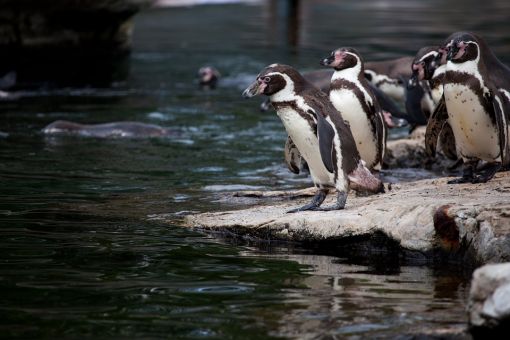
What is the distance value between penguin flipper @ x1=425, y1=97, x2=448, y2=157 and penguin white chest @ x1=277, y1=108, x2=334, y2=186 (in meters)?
1.35

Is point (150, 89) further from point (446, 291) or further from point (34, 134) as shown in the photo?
point (446, 291)

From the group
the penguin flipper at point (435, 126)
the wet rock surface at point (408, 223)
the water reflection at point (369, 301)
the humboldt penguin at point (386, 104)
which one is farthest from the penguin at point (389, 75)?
the water reflection at point (369, 301)

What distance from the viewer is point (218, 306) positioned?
5375 millimetres

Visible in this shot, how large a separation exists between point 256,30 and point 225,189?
19.5 meters

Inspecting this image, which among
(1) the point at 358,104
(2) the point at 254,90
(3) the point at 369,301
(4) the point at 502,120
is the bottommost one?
(3) the point at 369,301

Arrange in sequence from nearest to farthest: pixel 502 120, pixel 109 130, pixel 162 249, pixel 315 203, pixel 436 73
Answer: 1. pixel 162 249
2. pixel 315 203
3. pixel 502 120
4. pixel 436 73
5. pixel 109 130

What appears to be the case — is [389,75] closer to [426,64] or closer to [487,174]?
[426,64]

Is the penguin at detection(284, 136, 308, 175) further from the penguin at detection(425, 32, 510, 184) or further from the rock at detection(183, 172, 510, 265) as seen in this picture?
the penguin at detection(425, 32, 510, 184)

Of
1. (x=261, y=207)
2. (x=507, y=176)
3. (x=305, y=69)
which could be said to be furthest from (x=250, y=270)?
(x=305, y=69)

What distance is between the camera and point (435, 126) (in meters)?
8.42

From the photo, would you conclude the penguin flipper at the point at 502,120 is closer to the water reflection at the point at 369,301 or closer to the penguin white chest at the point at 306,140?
the penguin white chest at the point at 306,140

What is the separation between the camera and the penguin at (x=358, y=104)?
8578 mm

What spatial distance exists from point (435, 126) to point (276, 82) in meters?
1.75

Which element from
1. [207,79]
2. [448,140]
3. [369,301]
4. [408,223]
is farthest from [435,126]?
[207,79]
